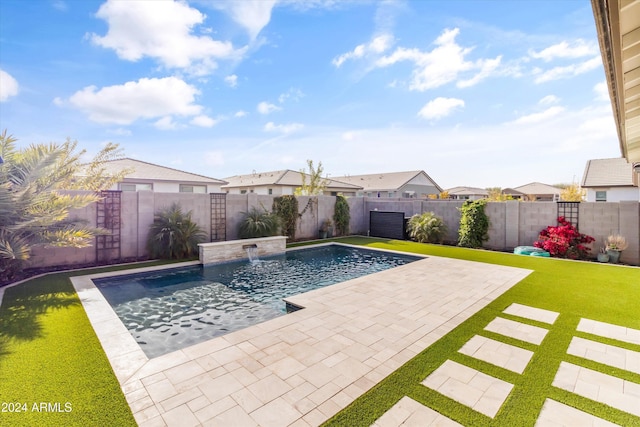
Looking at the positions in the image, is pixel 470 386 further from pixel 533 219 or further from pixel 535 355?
pixel 533 219

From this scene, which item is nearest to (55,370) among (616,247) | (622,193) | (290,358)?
(290,358)

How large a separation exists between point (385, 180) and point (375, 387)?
35.4 m

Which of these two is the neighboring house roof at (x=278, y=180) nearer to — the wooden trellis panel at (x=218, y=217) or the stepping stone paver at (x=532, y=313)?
the wooden trellis panel at (x=218, y=217)

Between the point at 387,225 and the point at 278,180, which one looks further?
the point at 278,180

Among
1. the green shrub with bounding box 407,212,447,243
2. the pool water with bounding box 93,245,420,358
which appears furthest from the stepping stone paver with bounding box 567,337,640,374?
the green shrub with bounding box 407,212,447,243

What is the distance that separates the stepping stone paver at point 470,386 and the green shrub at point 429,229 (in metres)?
10.7

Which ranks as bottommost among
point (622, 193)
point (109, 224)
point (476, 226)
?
point (476, 226)

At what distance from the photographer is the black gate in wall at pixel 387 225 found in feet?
49.5

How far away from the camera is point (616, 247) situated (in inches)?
380

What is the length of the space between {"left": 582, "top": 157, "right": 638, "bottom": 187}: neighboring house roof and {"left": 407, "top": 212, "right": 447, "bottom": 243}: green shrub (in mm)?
16973

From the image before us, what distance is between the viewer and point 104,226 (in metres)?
9.28

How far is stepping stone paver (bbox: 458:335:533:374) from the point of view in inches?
143

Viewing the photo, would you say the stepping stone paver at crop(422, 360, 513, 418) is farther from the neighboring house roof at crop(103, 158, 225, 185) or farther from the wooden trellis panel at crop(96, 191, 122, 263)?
the neighboring house roof at crop(103, 158, 225, 185)

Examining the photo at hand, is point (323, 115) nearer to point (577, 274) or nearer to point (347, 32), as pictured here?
point (347, 32)
